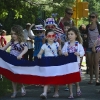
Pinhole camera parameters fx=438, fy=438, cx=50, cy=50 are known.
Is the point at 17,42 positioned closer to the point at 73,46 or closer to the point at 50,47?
the point at 50,47

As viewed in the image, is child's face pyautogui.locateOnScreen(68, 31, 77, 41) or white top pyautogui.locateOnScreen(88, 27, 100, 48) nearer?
child's face pyautogui.locateOnScreen(68, 31, 77, 41)

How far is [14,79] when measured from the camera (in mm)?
10195

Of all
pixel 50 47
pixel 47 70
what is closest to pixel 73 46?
pixel 50 47

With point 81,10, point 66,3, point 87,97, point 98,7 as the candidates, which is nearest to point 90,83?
point 87,97

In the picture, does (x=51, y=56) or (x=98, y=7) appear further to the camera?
(x=98, y=7)

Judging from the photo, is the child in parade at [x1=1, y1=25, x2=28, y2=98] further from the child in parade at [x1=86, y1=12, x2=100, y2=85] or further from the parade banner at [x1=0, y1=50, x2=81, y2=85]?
the child in parade at [x1=86, y1=12, x2=100, y2=85]

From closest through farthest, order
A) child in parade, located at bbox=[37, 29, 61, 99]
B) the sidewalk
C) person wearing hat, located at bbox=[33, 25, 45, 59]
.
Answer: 1. the sidewalk
2. child in parade, located at bbox=[37, 29, 61, 99]
3. person wearing hat, located at bbox=[33, 25, 45, 59]

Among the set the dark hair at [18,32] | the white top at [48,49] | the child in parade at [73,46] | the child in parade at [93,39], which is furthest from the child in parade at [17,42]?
the child in parade at [93,39]

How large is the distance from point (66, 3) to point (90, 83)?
1298 centimetres

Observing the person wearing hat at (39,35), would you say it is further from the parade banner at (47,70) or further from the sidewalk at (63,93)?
the parade banner at (47,70)

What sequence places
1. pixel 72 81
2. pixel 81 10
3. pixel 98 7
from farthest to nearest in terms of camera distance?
1. pixel 98 7
2. pixel 81 10
3. pixel 72 81

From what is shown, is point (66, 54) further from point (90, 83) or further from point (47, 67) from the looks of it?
point (90, 83)

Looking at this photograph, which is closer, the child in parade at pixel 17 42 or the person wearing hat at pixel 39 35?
the child in parade at pixel 17 42

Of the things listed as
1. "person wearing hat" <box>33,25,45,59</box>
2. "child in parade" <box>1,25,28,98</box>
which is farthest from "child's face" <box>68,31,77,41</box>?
"person wearing hat" <box>33,25,45,59</box>
